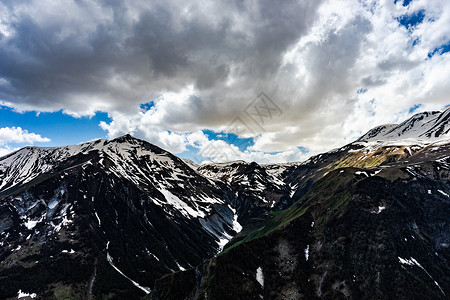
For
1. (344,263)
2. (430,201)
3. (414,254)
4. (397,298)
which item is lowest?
(397,298)

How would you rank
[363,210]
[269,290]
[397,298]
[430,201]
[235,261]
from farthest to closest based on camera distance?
[430,201] → [363,210] → [235,261] → [269,290] → [397,298]

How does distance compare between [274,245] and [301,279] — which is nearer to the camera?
[301,279]

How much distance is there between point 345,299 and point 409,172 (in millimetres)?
114527

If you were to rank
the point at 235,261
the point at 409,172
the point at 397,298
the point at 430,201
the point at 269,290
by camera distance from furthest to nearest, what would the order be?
the point at 409,172 < the point at 430,201 < the point at 235,261 < the point at 269,290 < the point at 397,298

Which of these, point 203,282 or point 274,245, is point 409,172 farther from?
point 203,282

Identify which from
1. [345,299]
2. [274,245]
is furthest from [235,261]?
[345,299]

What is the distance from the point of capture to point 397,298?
107 meters

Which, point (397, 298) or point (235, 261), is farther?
point (235, 261)

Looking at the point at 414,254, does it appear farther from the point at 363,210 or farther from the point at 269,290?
the point at 269,290

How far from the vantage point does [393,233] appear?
130 m

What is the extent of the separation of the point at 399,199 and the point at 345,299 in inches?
3073

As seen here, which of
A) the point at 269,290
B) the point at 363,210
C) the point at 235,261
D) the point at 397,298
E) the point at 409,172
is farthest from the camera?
the point at 409,172

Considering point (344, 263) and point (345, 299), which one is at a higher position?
point (344, 263)

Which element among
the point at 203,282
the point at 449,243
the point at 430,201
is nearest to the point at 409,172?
the point at 430,201
